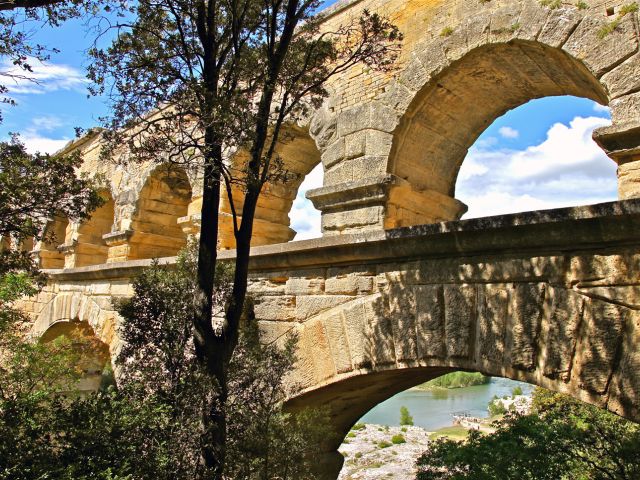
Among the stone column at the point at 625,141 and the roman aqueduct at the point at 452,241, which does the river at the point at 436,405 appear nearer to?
the roman aqueduct at the point at 452,241

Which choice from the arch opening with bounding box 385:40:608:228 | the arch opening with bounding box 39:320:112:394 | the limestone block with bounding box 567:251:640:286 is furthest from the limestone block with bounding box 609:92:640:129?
the arch opening with bounding box 39:320:112:394

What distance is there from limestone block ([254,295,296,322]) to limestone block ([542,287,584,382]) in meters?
2.15

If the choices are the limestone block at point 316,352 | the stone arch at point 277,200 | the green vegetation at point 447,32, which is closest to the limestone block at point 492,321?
the limestone block at point 316,352

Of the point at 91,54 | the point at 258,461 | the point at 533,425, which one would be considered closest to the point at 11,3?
the point at 91,54

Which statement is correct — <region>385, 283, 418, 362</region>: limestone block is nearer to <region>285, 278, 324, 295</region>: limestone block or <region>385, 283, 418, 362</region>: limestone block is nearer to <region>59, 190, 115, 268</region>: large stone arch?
<region>285, 278, 324, 295</region>: limestone block

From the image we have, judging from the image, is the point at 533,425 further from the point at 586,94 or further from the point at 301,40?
the point at 301,40

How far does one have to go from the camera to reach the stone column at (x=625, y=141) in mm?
3266

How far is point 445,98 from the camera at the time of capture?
4.53 meters

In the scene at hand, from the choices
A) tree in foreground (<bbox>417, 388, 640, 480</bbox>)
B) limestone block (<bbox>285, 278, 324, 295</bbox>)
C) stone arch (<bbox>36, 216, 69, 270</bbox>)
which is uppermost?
stone arch (<bbox>36, 216, 69, 270</bbox>)

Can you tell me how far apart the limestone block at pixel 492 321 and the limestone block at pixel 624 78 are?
162cm

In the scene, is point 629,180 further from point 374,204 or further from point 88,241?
point 88,241

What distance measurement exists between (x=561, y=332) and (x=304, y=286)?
7.00 feet

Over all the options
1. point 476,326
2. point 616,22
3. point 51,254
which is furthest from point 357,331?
point 51,254

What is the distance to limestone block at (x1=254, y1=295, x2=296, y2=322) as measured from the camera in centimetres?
437
